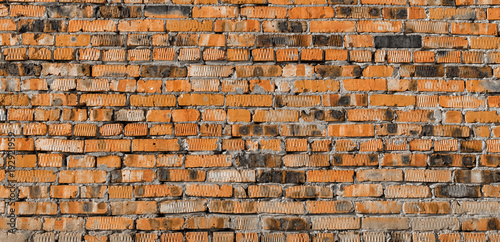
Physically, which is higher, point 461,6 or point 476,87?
point 461,6

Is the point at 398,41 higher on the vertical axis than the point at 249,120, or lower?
higher

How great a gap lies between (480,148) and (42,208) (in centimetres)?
235

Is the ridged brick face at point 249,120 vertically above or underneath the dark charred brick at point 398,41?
underneath

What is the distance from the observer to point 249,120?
177 cm

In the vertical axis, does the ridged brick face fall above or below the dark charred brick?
below

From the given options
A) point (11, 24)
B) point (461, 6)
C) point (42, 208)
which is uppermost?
point (461, 6)

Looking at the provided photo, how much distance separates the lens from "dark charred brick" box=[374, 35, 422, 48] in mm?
1808

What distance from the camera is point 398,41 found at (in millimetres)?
1809

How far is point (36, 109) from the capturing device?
1758 mm

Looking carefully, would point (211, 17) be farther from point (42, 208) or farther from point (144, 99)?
point (42, 208)

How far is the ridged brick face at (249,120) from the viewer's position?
5.71 feet

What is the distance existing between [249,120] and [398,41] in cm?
93

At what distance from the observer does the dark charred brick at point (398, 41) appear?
181cm

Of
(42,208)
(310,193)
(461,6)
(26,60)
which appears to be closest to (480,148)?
(461,6)
